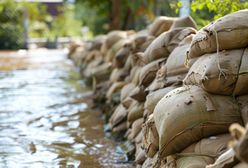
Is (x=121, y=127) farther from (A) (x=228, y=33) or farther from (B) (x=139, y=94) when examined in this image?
(A) (x=228, y=33)

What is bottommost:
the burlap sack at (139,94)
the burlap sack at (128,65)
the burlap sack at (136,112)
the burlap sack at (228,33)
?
the burlap sack at (136,112)

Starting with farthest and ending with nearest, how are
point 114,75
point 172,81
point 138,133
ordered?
1. point 114,75
2. point 138,133
3. point 172,81

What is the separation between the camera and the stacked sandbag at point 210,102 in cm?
315

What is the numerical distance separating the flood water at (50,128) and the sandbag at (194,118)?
156 centimetres

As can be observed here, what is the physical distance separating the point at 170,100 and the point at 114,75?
4.21m

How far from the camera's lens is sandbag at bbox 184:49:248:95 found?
10.5 ft

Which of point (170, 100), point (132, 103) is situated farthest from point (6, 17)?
point (170, 100)

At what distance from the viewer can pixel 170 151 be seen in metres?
3.29

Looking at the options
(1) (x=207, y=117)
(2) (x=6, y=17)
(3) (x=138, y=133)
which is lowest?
(2) (x=6, y=17)

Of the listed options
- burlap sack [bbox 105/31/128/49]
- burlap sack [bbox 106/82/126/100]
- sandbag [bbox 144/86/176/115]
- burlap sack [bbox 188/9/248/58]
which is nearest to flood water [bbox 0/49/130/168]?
burlap sack [bbox 106/82/126/100]

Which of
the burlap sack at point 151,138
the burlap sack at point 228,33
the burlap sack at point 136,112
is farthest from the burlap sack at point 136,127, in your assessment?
the burlap sack at point 228,33

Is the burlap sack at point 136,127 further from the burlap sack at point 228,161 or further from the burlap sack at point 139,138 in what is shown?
the burlap sack at point 228,161

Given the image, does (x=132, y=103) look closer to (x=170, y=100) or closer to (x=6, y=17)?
(x=170, y=100)

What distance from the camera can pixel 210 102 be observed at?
10.5ft
